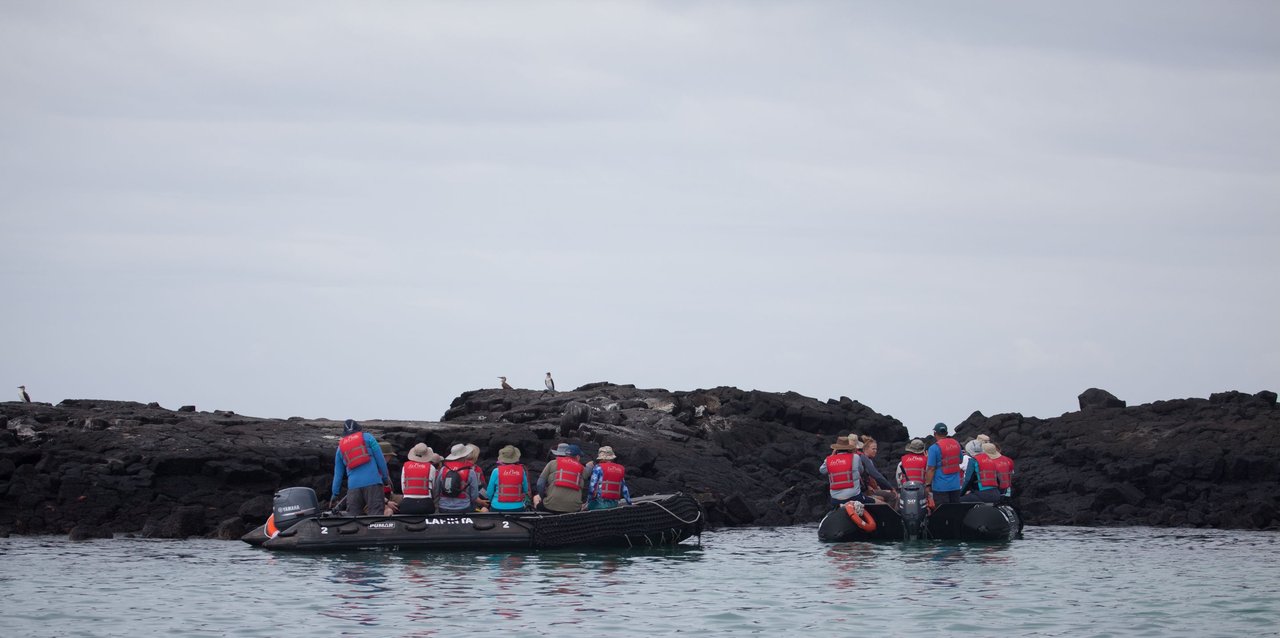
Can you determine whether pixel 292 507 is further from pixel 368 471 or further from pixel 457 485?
pixel 457 485

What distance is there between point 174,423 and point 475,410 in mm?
13420

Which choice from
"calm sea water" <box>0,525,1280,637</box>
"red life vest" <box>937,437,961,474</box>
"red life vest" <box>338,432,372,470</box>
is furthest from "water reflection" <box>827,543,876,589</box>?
"red life vest" <box>338,432,372,470</box>

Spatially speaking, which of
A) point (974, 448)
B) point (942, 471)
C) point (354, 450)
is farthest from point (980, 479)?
point (354, 450)

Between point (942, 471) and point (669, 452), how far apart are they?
14671 millimetres

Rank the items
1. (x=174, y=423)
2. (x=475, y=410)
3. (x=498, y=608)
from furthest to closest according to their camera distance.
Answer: (x=475, y=410)
(x=174, y=423)
(x=498, y=608)

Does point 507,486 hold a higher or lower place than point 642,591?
higher

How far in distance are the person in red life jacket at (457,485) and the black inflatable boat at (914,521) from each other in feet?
24.9

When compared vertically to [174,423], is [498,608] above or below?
below

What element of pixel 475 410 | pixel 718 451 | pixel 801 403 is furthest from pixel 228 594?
pixel 801 403

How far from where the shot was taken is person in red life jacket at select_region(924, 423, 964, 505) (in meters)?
27.2

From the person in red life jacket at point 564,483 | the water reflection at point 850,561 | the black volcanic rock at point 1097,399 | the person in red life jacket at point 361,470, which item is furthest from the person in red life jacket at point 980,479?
the black volcanic rock at point 1097,399

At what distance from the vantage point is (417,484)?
970 inches

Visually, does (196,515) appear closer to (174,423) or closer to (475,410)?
(174,423)

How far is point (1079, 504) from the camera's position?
39.6 m
